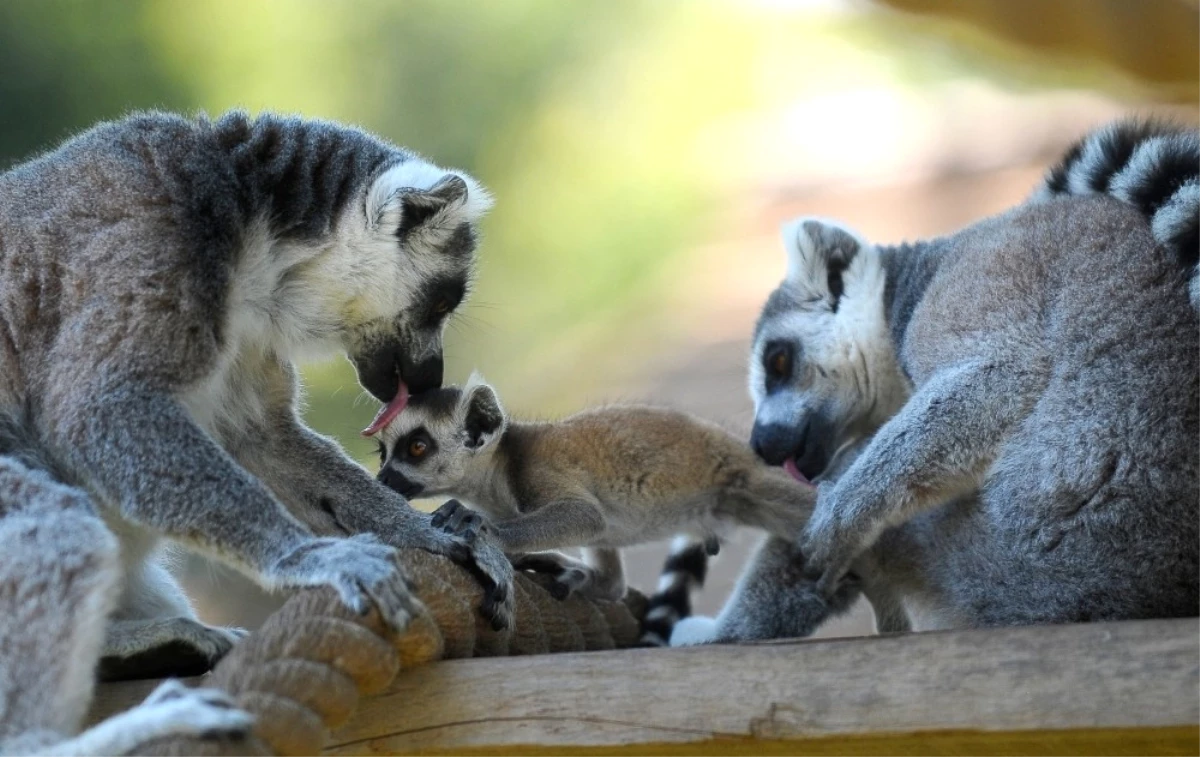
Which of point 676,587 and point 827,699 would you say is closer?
point 827,699

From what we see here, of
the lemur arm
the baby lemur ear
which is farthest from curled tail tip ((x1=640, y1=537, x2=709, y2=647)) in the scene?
the lemur arm

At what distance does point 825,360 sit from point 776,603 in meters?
0.92

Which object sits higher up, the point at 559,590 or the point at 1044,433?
the point at 1044,433

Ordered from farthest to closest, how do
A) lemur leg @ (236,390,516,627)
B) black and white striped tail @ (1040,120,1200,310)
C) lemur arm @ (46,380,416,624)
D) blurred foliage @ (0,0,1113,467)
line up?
blurred foliage @ (0,0,1113,467) < lemur leg @ (236,390,516,627) < black and white striped tail @ (1040,120,1200,310) < lemur arm @ (46,380,416,624)

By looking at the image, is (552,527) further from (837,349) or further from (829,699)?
(829,699)

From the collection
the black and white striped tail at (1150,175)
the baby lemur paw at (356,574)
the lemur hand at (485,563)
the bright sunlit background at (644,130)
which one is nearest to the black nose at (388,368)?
the lemur hand at (485,563)

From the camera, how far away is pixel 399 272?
341 cm

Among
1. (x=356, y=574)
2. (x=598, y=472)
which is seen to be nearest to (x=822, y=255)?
(x=598, y=472)

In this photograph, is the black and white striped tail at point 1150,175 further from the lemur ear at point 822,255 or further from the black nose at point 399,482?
the black nose at point 399,482

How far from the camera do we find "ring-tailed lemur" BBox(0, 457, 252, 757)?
89.3 inches

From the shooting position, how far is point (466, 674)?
2529 mm

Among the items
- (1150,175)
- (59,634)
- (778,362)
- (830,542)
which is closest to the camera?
(59,634)

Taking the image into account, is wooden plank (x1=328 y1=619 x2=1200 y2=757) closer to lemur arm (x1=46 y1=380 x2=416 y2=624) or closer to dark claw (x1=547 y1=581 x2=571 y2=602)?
lemur arm (x1=46 y1=380 x2=416 y2=624)

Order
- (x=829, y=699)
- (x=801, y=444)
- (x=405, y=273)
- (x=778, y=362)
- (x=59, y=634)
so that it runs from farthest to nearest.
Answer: (x=778, y=362) → (x=801, y=444) → (x=405, y=273) → (x=59, y=634) → (x=829, y=699)
